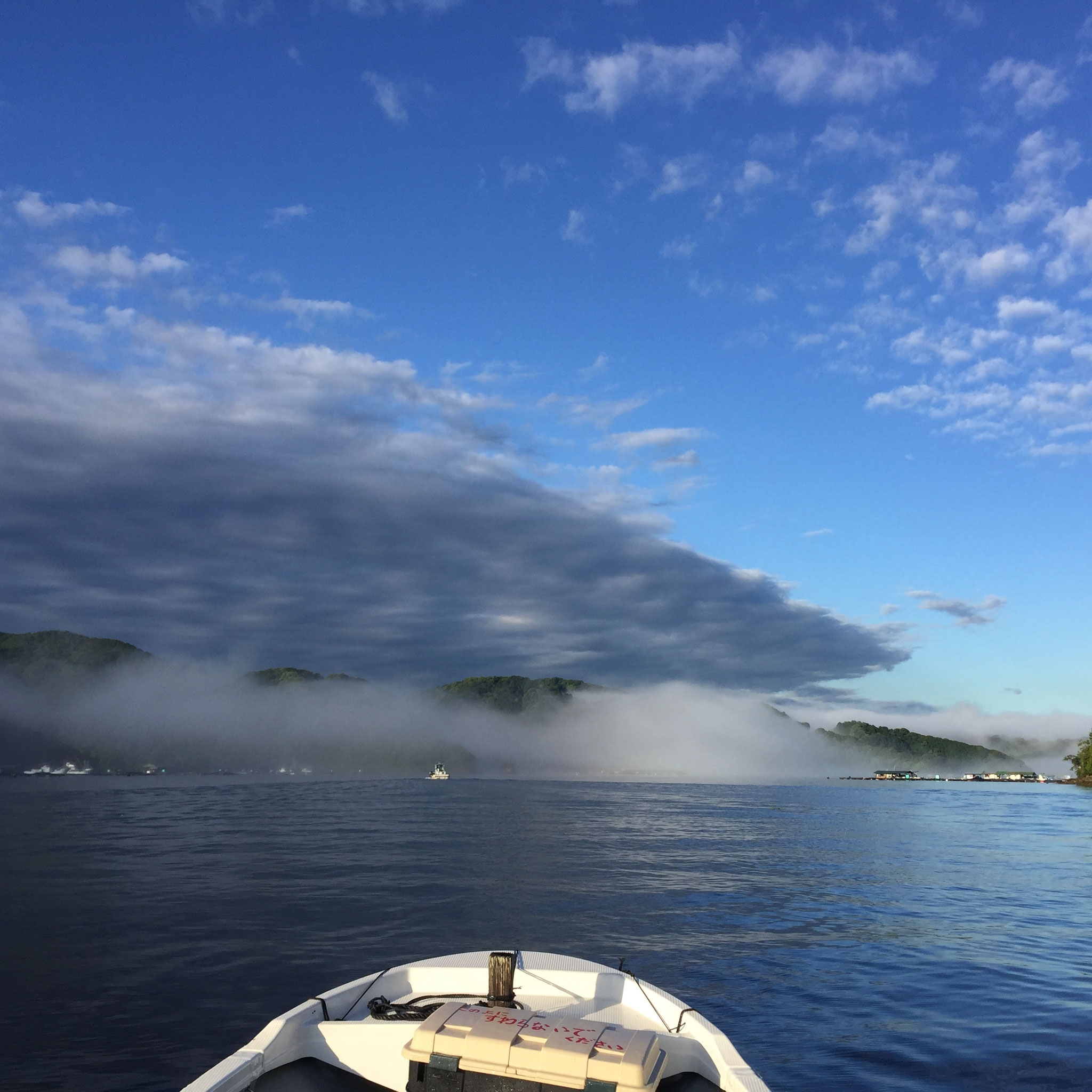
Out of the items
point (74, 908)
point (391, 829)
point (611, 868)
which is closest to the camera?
point (74, 908)

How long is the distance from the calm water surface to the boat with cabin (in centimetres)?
672

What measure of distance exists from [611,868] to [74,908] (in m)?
32.2

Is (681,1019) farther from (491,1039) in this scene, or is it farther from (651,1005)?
(491,1039)

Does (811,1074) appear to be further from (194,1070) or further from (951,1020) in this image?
(194,1070)

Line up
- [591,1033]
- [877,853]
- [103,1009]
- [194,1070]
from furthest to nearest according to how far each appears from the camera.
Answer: [877,853] < [103,1009] < [194,1070] < [591,1033]

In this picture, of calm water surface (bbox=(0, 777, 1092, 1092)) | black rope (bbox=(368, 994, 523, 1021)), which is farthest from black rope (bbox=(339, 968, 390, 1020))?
calm water surface (bbox=(0, 777, 1092, 1092))

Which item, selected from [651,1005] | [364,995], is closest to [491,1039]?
[651,1005]

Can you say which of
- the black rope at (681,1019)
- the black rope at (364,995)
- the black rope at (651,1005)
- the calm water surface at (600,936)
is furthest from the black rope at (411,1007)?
the calm water surface at (600,936)

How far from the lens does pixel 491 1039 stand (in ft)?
31.7

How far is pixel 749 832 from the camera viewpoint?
91.6 metres

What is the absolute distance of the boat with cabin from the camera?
31.0 ft

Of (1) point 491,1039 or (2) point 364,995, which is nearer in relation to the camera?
(1) point 491,1039

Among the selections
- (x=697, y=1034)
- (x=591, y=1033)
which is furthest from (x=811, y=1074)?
(x=591, y=1033)

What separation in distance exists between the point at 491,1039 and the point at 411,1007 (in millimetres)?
4005
